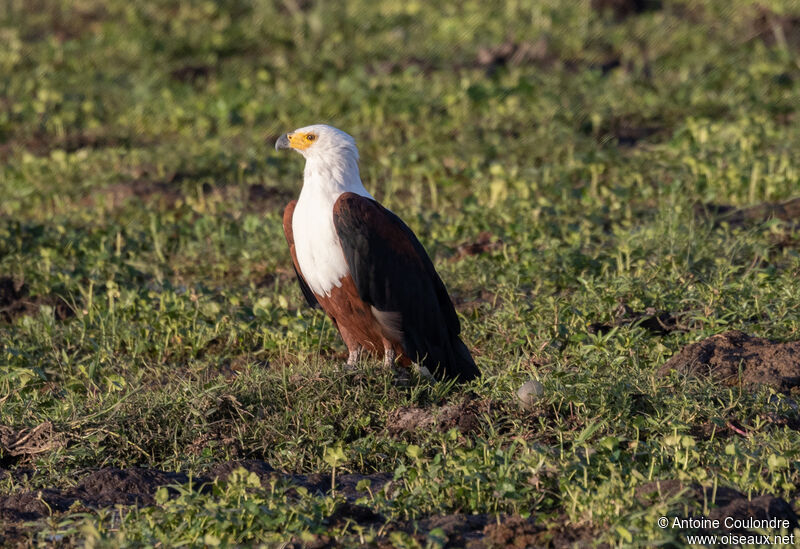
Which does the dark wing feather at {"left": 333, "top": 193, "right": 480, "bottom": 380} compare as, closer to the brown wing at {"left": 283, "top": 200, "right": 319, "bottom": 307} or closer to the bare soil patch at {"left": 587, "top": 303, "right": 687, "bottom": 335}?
the brown wing at {"left": 283, "top": 200, "right": 319, "bottom": 307}

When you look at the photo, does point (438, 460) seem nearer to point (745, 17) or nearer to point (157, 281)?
point (157, 281)

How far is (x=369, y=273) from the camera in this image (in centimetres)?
508

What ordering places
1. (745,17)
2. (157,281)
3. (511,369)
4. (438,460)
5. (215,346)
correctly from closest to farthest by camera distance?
(438,460)
(511,369)
(215,346)
(157,281)
(745,17)

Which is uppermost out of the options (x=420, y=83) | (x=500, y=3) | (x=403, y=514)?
(x=500, y=3)

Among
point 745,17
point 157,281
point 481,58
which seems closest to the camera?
point 157,281

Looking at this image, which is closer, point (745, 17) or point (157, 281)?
point (157, 281)

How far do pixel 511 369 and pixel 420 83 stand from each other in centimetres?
604

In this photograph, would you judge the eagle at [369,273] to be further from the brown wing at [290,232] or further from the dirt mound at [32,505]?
the dirt mound at [32,505]

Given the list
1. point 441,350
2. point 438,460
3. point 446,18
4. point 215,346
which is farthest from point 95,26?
point 438,460

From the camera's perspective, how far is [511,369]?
199 inches

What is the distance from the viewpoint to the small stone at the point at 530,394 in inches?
182

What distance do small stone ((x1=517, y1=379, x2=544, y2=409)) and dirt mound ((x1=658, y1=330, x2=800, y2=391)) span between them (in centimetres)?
71

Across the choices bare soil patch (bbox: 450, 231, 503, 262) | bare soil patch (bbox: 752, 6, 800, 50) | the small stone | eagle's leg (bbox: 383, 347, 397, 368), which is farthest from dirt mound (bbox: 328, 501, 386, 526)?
bare soil patch (bbox: 752, 6, 800, 50)

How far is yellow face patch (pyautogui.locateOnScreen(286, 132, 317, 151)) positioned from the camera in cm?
555
